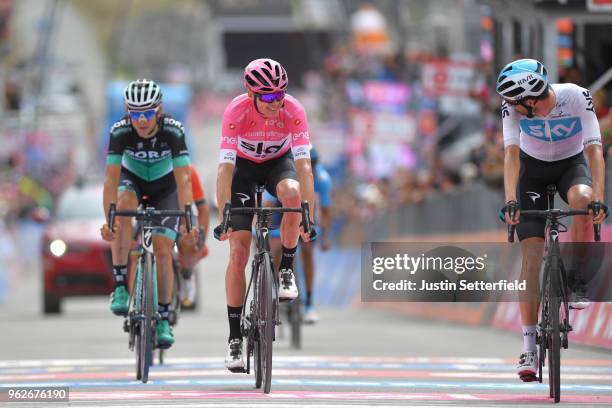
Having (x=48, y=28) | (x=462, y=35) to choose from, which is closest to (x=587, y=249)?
(x=48, y=28)

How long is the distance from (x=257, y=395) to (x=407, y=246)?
5.93 ft

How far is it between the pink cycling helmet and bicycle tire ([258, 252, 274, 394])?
43.3 inches

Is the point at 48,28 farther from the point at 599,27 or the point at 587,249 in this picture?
the point at 587,249

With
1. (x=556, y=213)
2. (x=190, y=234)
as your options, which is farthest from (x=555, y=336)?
(x=190, y=234)

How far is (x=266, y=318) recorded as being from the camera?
11648 millimetres

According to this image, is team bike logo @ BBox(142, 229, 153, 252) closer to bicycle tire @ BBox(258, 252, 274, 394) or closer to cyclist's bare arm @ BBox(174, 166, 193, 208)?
cyclist's bare arm @ BBox(174, 166, 193, 208)

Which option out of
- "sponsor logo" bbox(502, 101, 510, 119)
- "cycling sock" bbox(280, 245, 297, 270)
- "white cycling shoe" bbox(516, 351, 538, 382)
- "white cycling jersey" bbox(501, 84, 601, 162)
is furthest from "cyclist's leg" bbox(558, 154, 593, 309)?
"cycling sock" bbox(280, 245, 297, 270)

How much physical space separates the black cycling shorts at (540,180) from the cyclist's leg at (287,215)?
1.50m

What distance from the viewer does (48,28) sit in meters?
48.9

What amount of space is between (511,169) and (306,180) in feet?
4.57

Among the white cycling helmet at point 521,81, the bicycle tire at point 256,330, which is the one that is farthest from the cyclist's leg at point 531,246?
the bicycle tire at point 256,330

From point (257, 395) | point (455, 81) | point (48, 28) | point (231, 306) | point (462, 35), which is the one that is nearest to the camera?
Answer: point (257, 395)

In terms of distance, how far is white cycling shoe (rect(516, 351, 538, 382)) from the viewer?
11.6 m

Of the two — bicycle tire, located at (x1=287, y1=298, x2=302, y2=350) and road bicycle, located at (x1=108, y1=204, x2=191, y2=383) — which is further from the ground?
road bicycle, located at (x1=108, y1=204, x2=191, y2=383)
